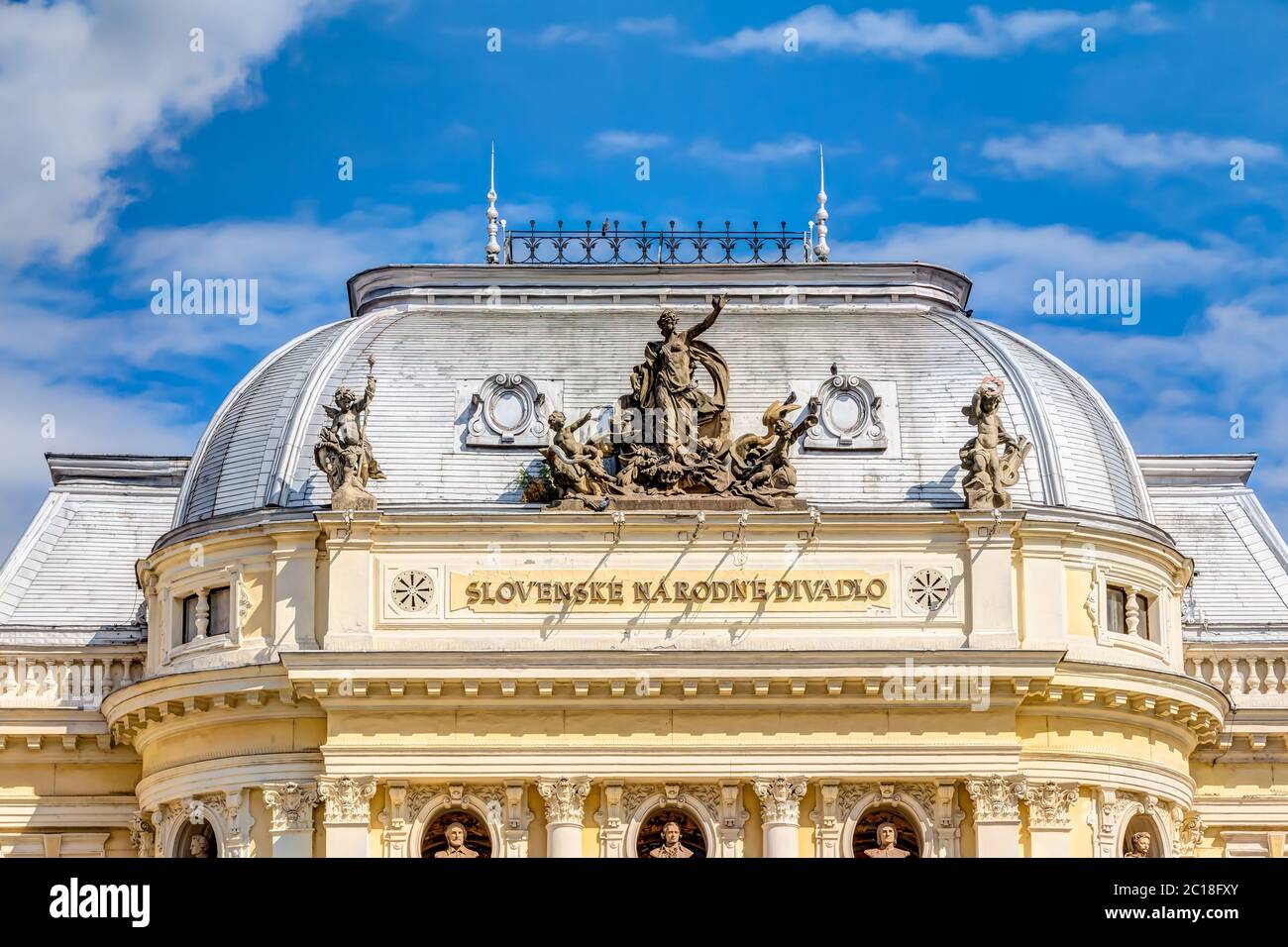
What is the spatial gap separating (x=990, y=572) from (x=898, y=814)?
4.85 meters

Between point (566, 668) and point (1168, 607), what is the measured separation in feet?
40.9

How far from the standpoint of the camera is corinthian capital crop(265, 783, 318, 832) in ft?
185

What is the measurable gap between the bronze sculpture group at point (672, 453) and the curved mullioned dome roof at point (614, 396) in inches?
46.7

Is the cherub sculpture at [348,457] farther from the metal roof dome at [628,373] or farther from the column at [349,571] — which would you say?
the metal roof dome at [628,373]

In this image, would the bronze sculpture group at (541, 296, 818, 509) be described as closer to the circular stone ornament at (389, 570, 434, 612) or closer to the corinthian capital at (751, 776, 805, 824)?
the circular stone ornament at (389, 570, 434, 612)

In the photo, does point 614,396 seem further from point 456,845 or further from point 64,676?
point 64,676

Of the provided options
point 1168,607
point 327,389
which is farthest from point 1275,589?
point 327,389

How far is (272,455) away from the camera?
60281 millimetres

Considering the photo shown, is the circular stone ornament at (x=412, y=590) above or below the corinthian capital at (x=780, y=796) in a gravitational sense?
above

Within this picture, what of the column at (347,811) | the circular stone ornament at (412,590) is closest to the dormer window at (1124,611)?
the circular stone ornament at (412,590)

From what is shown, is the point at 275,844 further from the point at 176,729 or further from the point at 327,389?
the point at 327,389

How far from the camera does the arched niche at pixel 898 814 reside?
56.4 m

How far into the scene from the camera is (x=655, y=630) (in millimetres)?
57156

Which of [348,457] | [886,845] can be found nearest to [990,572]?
[886,845]
